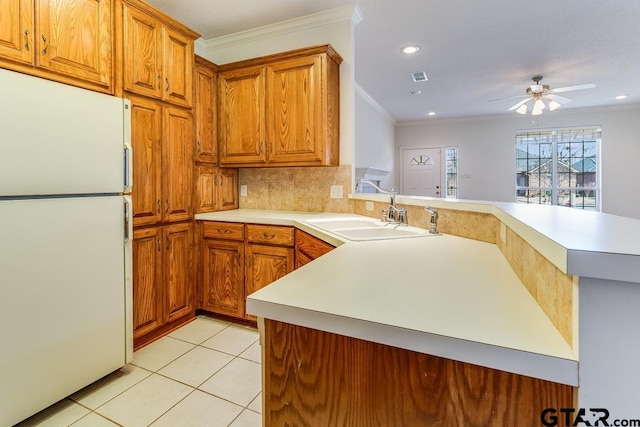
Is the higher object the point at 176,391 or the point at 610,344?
the point at 610,344

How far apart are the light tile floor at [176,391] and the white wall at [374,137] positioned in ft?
11.2

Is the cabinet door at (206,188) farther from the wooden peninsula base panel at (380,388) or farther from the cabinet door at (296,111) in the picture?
the wooden peninsula base panel at (380,388)

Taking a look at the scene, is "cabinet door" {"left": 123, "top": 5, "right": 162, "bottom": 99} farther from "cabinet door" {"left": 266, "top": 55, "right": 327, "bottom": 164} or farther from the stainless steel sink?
the stainless steel sink

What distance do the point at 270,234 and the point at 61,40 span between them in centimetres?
164

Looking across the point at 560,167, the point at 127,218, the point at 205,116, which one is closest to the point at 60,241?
the point at 127,218

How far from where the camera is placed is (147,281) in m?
2.11

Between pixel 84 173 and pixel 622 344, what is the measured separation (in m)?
2.08

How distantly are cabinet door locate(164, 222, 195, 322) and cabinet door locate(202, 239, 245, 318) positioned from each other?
13cm

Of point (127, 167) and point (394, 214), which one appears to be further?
point (394, 214)

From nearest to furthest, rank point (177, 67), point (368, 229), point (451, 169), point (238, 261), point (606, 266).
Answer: point (606, 266)
point (368, 229)
point (177, 67)
point (238, 261)
point (451, 169)

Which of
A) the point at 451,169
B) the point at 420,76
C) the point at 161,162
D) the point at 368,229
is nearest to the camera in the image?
the point at 368,229

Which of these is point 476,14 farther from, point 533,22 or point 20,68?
point 20,68

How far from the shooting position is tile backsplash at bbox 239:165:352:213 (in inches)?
110

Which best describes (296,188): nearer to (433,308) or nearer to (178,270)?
(178,270)
